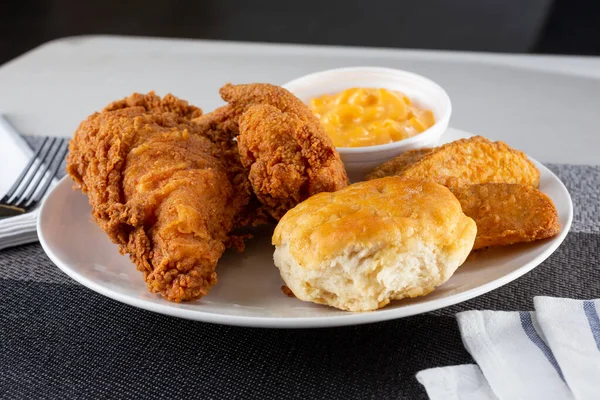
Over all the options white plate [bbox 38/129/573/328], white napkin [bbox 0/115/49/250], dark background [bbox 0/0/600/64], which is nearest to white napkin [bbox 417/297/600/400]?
white plate [bbox 38/129/573/328]

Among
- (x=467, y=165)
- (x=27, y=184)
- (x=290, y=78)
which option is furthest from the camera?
(x=290, y=78)

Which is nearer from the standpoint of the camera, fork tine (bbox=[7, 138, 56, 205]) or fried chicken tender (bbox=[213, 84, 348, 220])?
fried chicken tender (bbox=[213, 84, 348, 220])

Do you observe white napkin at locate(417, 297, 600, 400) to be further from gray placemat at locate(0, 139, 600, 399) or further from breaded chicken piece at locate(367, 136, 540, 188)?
breaded chicken piece at locate(367, 136, 540, 188)

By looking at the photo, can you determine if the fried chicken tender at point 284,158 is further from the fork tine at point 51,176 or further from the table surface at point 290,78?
the table surface at point 290,78

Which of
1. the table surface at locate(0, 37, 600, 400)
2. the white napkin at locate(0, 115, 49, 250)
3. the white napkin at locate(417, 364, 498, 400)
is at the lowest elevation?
the white napkin at locate(0, 115, 49, 250)

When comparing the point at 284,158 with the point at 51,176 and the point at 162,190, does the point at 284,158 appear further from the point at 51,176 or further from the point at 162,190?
the point at 51,176

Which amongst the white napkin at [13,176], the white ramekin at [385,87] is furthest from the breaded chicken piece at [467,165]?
the white napkin at [13,176]

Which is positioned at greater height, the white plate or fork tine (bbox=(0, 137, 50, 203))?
the white plate

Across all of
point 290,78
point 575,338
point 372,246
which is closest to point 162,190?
point 372,246
